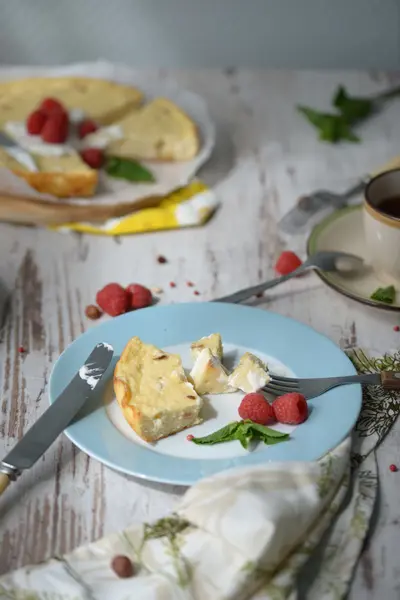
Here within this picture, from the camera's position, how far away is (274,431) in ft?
3.70

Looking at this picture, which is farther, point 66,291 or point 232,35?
point 232,35

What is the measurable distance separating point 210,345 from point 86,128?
2.69 feet

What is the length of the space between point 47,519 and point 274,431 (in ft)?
1.05

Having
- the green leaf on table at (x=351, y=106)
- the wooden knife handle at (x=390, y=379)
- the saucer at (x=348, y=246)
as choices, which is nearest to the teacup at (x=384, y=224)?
the saucer at (x=348, y=246)

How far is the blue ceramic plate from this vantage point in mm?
1093

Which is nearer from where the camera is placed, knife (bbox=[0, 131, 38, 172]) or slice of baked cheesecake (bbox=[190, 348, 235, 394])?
slice of baked cheesecake (bbox=[190, 348, 235, 394])

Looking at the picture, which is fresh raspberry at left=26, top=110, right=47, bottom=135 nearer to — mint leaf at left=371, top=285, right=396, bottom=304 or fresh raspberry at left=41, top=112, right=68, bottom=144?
fresh raspberry at left=41, top=112, right=68, bottom=144

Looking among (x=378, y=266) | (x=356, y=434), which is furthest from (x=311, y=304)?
(x=356, y=434)

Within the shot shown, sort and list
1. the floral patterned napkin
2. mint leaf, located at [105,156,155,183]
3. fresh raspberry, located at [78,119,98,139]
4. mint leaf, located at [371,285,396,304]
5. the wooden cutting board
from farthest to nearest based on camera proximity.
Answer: fresh raspberry, located at [78,119,98,139]
mint leaf, located at [105,156,155,183]
the wooden cutting board
mint leaf, located at [371,285,396,304]
the floral patterned napkin

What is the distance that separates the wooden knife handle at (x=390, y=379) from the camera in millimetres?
1216

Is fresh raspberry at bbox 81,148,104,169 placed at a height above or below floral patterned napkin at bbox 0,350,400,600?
above

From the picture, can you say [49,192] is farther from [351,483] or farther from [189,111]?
[351,483]

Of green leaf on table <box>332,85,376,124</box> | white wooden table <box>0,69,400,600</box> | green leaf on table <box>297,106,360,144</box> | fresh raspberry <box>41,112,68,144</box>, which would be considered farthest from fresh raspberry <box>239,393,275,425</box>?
green leaf on table <box>332,85,376,124</box>

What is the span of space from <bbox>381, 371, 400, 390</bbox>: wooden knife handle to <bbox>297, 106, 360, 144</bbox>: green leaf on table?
0.92 m
